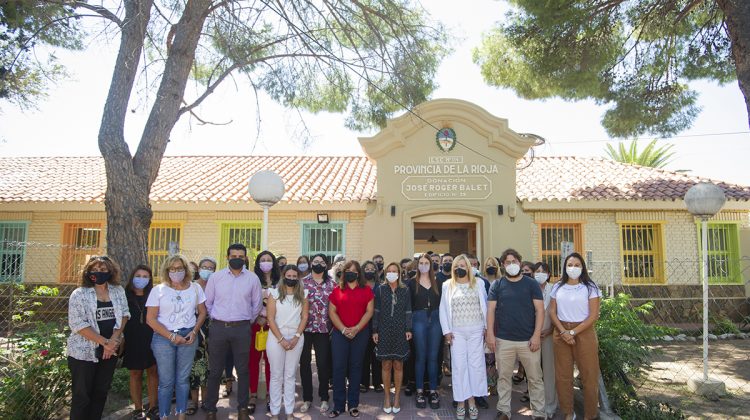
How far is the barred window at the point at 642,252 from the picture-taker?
13164 mm

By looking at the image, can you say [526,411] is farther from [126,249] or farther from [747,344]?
[747,344]

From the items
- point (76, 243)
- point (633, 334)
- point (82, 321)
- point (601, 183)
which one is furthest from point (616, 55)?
point (76, 243)

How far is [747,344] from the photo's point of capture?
1053cm

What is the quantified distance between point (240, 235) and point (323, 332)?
A: 8.36m

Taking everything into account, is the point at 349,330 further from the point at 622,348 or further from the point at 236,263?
the point at 622,348

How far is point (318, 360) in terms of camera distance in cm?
599

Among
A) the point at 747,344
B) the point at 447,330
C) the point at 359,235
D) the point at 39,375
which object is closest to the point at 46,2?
the point at 39,375

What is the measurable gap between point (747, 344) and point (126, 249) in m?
12.2

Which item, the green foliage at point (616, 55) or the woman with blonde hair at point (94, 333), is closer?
the woman with blonde hair at point (94, 333)

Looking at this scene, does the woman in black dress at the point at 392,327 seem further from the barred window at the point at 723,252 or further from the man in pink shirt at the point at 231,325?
the barred window at the point at 723,252

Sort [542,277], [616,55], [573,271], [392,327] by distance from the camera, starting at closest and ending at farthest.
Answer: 1. [573,271]
2. [392,327]
3. [542,277]
4. [616,55]

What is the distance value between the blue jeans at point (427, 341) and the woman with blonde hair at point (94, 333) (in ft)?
11.0

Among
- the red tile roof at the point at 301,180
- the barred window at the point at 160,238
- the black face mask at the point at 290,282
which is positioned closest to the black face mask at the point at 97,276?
the black face mask at the point at 290,282

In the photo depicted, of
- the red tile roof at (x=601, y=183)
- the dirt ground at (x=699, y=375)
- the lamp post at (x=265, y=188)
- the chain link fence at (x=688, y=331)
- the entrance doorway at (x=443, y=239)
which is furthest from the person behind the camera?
the entrance doorway at (x=443, y=239)
